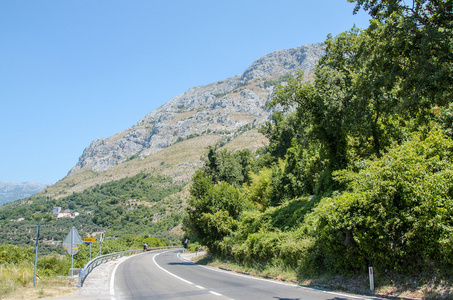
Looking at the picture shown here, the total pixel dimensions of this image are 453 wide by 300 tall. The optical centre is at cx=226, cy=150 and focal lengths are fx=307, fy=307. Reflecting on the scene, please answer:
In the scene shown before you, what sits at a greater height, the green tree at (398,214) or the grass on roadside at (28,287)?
the green tree at (398,214)

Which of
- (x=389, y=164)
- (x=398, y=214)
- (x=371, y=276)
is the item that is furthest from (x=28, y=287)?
(x=389, y=164)

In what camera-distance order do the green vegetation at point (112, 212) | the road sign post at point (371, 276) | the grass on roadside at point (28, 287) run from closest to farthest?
the road sign post at point (371, 276)
the grass on roadside at point (28, 287)
the green vegetation at point (112, 212)

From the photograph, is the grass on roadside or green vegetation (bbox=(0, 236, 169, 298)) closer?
the grass on roadside

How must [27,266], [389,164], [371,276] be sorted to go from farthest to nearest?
[27,266] → [389,164] → [371,276]

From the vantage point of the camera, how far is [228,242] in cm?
2512

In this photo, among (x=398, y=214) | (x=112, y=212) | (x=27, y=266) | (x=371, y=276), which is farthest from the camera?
(x=112, y=212)

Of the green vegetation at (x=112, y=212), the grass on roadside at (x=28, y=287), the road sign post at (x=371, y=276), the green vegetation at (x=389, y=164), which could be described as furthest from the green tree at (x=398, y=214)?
the green vegetation at (x=112, y=212)

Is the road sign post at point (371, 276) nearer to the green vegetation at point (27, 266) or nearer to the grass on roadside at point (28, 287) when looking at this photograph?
the grass on roadside at point (28, 287)

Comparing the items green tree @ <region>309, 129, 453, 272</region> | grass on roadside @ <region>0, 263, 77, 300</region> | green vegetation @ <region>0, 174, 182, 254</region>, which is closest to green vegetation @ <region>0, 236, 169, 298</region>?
grass on roadside @ <region>0, 263, 77, 300</region>

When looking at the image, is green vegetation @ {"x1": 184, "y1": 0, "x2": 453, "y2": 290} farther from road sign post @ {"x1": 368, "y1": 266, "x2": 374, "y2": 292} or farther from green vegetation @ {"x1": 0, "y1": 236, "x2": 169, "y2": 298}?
green vegetation @ {"x1": 0, "y1": 236, "x2": 169, "y2": 298}

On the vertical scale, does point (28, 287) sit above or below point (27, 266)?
above

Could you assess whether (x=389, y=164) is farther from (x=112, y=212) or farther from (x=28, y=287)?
(x=112, y=212)

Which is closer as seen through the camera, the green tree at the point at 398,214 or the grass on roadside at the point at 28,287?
the green tree at the point at 398,214

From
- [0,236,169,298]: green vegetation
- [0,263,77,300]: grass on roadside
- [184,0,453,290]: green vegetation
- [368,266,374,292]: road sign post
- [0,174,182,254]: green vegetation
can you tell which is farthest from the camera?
[0,174,182,254]: green vegetation
